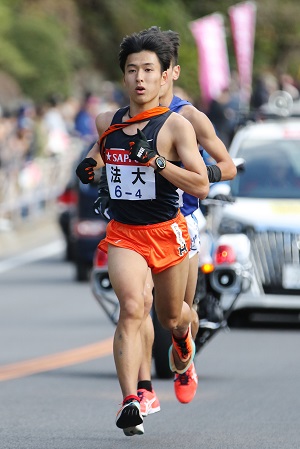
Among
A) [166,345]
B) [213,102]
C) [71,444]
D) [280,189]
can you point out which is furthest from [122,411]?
[213,102]

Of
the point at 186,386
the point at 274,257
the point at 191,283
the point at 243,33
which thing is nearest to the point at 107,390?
the point at 186,386

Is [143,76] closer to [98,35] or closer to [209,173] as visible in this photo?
[209,173]

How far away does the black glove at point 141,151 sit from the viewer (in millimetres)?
8531

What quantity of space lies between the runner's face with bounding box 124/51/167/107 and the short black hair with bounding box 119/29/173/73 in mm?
27

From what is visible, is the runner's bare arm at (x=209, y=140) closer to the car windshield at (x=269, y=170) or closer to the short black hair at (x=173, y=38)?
the short black hair at (x=173, y=38)

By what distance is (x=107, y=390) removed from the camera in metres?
11.4

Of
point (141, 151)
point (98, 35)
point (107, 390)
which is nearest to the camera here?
point (141, 151)

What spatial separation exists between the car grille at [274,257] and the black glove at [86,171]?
5.83m

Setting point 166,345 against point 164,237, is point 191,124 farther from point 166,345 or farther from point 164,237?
point 166,345

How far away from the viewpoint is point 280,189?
15.7 meters

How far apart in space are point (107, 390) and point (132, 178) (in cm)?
290

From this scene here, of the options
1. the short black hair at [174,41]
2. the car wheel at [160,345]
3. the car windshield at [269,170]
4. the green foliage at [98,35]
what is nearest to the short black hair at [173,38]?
the short black hair at [174,41]

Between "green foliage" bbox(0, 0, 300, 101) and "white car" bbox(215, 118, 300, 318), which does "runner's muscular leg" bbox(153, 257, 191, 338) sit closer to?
"white car" bbox(215, 118, 300, 318)

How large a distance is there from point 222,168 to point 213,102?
2202 centimetres
